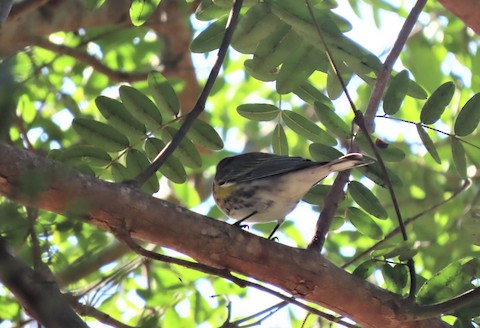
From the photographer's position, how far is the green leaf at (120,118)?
3031 millimetres

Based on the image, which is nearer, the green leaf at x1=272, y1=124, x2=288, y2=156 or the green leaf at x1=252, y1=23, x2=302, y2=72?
the green leaf at x1=252, y1=23, x2=302, y2=72

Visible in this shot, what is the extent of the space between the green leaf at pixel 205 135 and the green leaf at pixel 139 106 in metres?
0.18

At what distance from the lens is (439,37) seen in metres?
5.59

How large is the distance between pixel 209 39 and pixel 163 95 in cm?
34

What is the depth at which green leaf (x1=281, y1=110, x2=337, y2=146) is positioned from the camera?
3.33m

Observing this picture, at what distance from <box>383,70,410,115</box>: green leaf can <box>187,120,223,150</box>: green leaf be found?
70 centimetres

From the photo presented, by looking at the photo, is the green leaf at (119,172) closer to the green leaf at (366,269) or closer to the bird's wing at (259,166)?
the bird's wing at (259,166)

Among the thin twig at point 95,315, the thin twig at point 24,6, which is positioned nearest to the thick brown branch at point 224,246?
the thin twig at point 95,315

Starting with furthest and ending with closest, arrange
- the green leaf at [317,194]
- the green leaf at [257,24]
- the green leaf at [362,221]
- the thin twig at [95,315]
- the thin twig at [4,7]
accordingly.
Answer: the green leaf at [317,194], the green leaf at [362,221], the green leaf at [257,24], the thin twig at [95,315], the thin twig at [4,7]

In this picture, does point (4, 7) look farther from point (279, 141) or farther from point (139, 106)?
point (279, 141)

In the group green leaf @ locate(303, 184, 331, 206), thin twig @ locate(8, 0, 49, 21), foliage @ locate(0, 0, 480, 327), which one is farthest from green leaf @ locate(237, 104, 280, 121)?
thin twig @ locate(8, 0, 49, 21)

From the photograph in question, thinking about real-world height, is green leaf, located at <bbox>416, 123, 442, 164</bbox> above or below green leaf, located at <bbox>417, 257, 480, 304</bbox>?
above

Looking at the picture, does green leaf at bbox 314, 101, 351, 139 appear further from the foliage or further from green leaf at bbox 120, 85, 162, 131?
green leaf at bbox 120, 85, 162, 131

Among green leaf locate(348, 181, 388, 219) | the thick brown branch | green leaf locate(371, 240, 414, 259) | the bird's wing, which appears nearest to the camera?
the thick brown branch
